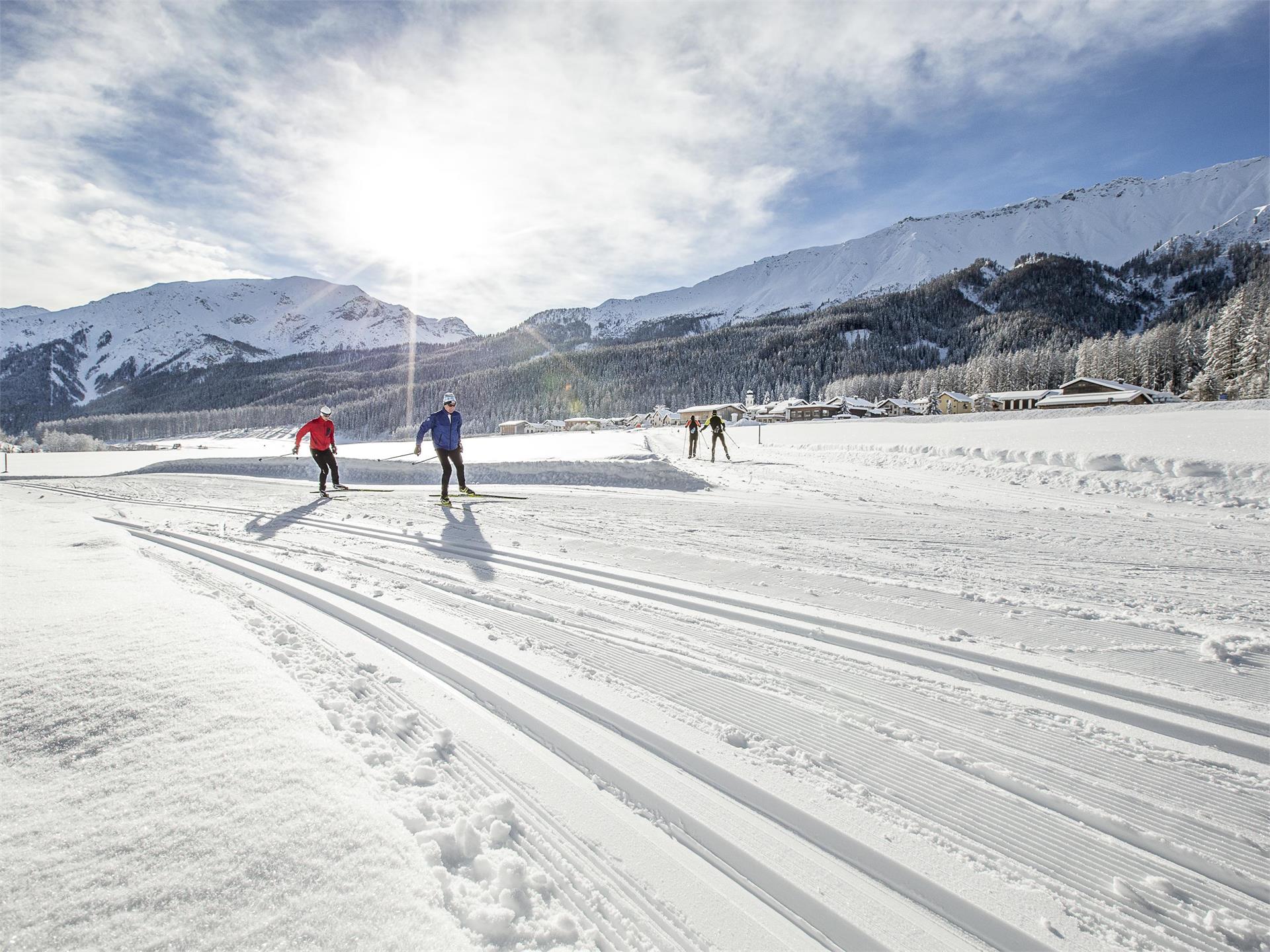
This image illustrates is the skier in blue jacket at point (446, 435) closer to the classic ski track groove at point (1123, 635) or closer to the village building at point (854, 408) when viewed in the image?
the classic ski track groove at point (1123, 635)

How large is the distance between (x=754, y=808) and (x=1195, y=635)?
3.25m

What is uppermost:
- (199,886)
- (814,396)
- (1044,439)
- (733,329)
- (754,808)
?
(733,329)

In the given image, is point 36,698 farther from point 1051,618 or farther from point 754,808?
point 1051,618

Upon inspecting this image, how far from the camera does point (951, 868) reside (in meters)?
1.69

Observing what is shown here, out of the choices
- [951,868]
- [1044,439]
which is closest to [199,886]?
[951,868]

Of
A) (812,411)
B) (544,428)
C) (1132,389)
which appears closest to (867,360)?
(812,411)

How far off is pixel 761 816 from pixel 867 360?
147 m

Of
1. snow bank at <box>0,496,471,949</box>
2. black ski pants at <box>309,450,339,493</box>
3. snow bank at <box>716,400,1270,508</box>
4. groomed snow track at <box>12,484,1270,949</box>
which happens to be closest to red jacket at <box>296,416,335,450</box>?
black ski pants at <box>309,450,339,493</box>

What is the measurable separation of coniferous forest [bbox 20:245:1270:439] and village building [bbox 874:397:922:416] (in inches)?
246

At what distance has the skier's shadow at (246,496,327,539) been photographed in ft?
24.7

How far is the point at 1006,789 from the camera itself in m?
2.05

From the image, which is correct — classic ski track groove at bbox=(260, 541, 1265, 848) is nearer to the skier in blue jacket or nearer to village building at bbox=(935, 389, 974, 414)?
the skier in blue jacket

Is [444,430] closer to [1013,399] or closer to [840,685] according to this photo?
[840,685]

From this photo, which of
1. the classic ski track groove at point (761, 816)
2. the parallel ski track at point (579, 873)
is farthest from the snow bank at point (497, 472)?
the parallel ski track at point (579, 873)
